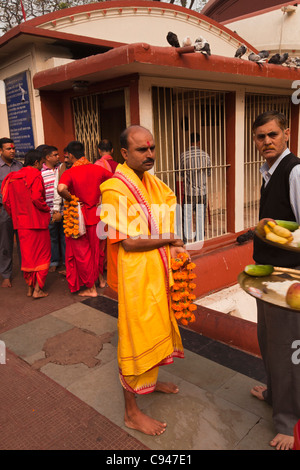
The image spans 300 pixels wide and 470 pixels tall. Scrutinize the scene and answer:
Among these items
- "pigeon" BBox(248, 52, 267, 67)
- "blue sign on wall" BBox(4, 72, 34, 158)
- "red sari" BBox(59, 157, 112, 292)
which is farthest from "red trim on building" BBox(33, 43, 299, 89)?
"red sari" BBox(59, 157, 112, 292)

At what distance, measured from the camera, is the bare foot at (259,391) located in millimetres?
2668

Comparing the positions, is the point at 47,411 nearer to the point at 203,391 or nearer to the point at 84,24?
the point at 203,391

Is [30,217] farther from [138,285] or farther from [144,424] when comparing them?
[144,424]

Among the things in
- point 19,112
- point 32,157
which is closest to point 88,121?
point 19,112

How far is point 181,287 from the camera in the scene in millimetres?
2424

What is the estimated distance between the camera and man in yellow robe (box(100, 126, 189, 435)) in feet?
7.47

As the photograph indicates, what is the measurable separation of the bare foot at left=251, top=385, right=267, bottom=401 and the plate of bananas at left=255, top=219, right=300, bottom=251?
1475mm

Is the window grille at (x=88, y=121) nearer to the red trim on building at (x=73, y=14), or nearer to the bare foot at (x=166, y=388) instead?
the red trim on building at (x=73, y=14)

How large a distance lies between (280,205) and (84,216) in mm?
2892

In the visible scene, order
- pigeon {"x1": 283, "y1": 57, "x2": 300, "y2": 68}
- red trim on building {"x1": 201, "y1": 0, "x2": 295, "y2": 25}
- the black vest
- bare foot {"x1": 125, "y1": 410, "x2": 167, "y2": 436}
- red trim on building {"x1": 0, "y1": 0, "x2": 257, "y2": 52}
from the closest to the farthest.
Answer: the black vest → bare foot {"x1": 125, "y1": 410, "x2": 167, "y2": 436} → red trim on building {"x1": 0, "y1": 0, "x2": 257, "y2": 52} → pigeon {"x1": 283, "y1": 57, "x2": 300, "y2": 68} → red trim on building {"x1": 201, "y1": 0, "x2": 295, "y2": 25}

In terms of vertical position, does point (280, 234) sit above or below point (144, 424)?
above

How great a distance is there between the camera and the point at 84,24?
6.57 m
